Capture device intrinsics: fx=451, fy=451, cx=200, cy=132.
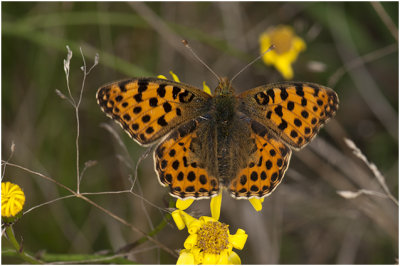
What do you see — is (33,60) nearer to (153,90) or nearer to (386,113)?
(153,90)

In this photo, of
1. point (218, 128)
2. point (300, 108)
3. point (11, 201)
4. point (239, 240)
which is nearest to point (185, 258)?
point (239, 240)

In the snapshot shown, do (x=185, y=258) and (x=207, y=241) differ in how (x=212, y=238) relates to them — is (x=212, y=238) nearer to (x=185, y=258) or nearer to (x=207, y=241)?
(x=207, y=241)

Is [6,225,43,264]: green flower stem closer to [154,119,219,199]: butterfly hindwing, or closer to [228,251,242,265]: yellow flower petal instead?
[154,119,219,199]: butterfly hindwing

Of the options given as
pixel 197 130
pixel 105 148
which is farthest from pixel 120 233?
pixel 197 130

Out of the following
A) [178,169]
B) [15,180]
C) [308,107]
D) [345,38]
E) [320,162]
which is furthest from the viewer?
[345,38]

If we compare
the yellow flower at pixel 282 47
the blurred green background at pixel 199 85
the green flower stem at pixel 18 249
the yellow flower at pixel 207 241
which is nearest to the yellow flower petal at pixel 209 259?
the yellow flower at pixel 207 241

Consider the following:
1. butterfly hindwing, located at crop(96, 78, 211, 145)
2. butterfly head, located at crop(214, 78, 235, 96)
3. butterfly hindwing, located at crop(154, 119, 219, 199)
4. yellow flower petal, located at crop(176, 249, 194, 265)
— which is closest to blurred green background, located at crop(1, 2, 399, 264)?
butterfly head, located at crop(214, 78, 235, 96)
